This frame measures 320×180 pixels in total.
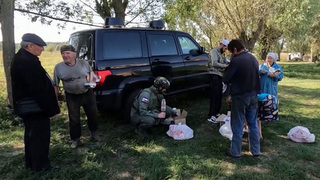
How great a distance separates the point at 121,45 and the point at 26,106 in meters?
2.29

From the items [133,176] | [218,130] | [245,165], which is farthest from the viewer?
[218,130]

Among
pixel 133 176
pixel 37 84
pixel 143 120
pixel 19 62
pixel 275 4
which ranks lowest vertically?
pixel 133 176

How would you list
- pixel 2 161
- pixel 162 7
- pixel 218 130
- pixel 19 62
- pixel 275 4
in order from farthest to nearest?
pixel 275 4
pixel 162 7
pixel 218 130
pixel 2 161
pixel 19 62

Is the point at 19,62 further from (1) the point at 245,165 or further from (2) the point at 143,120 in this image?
(1) the point at 245,165

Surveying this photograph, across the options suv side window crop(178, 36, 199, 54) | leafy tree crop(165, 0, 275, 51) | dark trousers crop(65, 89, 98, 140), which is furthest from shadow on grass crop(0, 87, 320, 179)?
leafy tree crop(165, 0, 275, 51)

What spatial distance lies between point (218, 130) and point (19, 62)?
11.5 ft

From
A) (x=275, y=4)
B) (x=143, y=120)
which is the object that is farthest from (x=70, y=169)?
(x=275, y=4)

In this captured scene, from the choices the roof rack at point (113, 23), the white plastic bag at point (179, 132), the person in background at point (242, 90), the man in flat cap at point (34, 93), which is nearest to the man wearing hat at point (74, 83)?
the man in flat cap at point (34, 93)

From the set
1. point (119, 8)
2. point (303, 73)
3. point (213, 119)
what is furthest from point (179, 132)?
point (303, 73)

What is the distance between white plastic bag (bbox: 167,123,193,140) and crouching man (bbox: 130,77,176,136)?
0.26 m

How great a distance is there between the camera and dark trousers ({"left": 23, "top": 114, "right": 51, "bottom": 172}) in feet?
10.6

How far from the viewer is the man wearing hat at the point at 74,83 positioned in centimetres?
388

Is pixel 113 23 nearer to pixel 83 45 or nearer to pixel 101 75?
pixel 83 45

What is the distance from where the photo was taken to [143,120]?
4.50 meters
